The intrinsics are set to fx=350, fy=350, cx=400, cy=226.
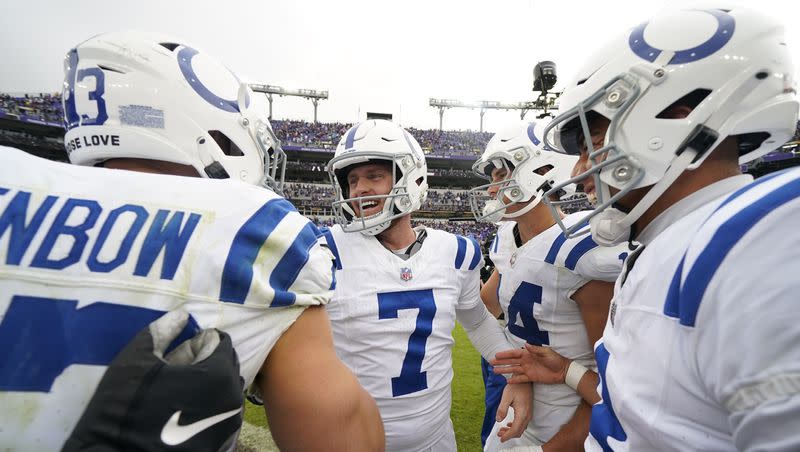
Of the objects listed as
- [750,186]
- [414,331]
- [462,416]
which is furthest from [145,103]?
[462,416]

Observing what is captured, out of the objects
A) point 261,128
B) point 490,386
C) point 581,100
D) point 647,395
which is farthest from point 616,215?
point 490,386

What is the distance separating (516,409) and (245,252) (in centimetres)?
188

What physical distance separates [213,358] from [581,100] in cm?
137

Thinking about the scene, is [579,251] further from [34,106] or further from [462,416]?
[34,106]

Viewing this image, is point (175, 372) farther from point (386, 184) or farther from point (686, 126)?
point (386, 184)

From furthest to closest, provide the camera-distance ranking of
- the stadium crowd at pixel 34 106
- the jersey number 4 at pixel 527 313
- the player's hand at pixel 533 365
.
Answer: the stadium crowd at pixel 34 106, the jersey number 4 at pixel 527 313, the player's hand at pixel 533 365

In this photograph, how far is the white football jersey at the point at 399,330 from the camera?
1855 mm

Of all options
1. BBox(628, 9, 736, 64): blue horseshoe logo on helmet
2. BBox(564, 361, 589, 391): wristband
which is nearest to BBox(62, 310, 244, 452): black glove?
BBox(628, 9, 736, 64): blue horseshoe logo on helmet

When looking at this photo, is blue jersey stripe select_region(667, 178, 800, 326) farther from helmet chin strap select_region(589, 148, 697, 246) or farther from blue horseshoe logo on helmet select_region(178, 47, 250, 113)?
blue horseshoe logo on helmet select_region(178, 47, 250, 113)

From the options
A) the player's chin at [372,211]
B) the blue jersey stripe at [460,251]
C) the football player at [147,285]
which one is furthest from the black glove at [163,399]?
the blue jersey stripe at [460,251]

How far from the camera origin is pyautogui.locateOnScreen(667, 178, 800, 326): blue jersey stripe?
24.7 inches

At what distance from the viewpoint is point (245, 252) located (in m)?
0.81

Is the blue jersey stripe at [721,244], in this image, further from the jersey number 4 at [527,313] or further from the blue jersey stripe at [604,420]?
the jersey number 4 at [527,313]

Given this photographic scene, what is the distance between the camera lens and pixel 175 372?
1.96 feet
